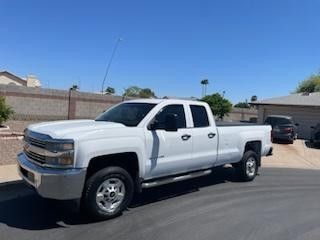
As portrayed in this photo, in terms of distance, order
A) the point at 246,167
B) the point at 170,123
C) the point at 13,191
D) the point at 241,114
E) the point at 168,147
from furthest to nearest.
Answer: the point at 241,114
the point at 246,167
the point at 13,191
the point at 168,147
the point at 170,123

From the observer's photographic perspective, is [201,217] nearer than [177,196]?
Yes

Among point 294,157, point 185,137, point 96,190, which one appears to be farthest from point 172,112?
point 294,157

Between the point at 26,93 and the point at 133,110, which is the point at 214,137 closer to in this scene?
the point at 133,110

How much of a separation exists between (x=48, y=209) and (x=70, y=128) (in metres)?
1.60

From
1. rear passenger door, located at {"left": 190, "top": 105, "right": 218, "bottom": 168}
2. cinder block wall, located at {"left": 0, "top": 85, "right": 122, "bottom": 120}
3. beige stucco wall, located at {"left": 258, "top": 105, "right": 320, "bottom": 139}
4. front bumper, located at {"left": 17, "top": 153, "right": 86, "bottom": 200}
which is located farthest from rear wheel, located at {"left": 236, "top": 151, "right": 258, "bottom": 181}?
beige stucco wall, located at {"left": 258, "top": 105, "right": 320, "bottom": 139}

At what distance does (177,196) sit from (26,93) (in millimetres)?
19645

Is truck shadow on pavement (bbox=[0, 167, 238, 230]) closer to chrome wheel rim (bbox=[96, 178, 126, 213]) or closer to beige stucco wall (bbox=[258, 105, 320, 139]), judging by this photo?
chrome wheel rim (bbox=[96, 178, 126, 213])

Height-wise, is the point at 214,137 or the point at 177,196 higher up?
the point at 214,137

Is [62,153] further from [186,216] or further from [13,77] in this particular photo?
[13,77]

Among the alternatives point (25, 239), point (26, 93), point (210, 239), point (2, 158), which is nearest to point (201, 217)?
point (210, 239)

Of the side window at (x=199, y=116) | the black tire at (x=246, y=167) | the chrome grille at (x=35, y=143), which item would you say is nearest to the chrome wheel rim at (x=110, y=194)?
the chrome grille at (x=35, y=143)

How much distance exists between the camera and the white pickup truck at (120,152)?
645 centimetres

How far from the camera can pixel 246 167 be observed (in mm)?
10852

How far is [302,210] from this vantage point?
8297 mm
